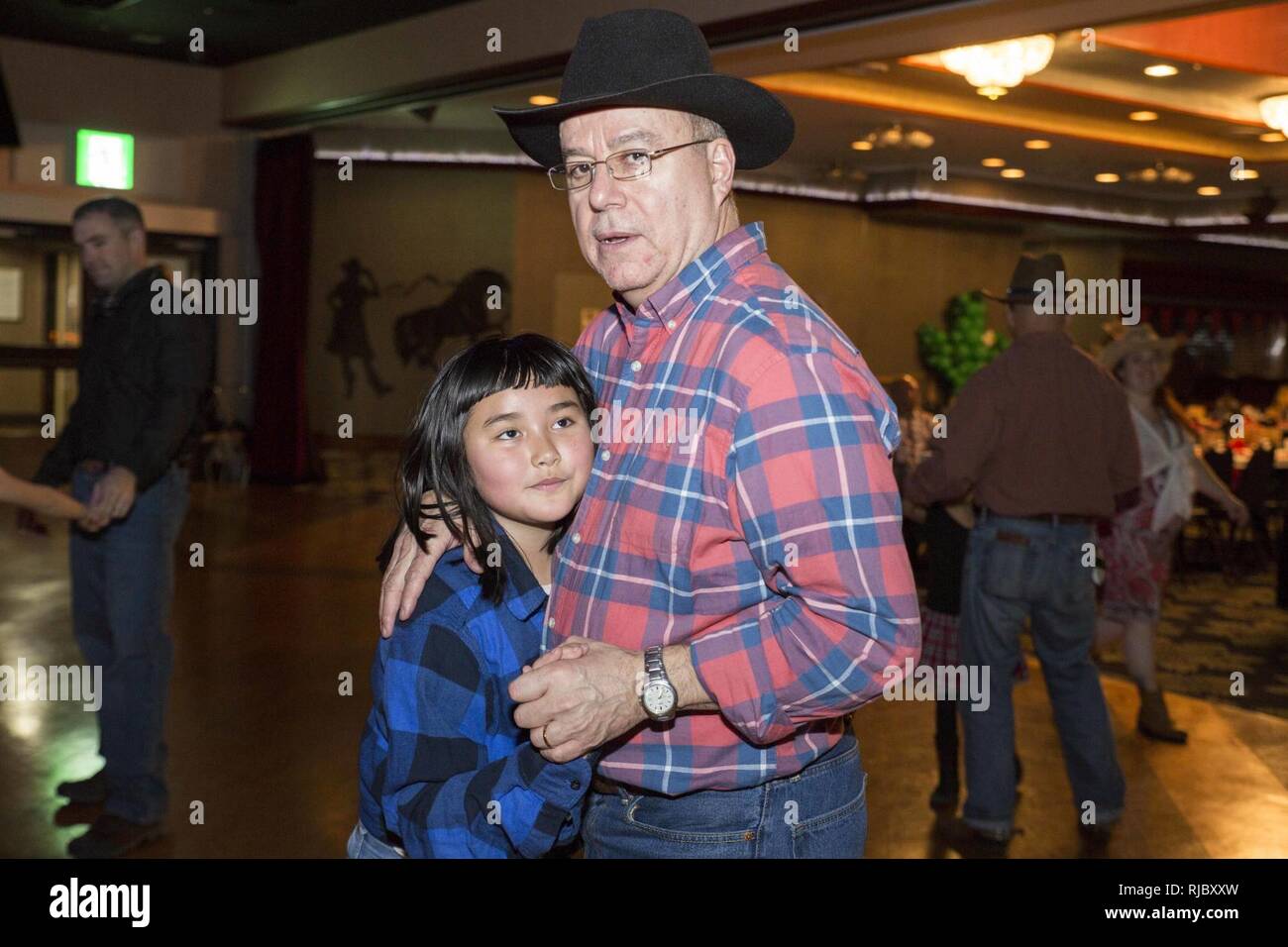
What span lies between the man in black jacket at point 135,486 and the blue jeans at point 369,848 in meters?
2.00

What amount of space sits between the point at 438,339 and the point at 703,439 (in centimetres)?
1257

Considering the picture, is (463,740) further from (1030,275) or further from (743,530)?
(1030,275)

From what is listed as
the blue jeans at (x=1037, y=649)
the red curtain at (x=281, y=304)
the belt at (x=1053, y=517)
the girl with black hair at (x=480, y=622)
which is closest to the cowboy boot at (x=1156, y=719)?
the blue jeans at (x=1037, y=649)

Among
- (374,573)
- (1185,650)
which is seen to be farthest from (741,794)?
(374,573)

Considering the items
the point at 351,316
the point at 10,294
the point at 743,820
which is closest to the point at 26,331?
the point at 10,294

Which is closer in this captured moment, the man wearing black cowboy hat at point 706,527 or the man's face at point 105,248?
the man wearing black cowboy hat at point 706,527

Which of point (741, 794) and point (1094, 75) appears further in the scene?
point (1094, 75)

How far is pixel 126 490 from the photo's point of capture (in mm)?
3439

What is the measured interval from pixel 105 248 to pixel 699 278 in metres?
2.63

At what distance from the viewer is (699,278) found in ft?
5.31

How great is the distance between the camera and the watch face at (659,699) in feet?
4.73

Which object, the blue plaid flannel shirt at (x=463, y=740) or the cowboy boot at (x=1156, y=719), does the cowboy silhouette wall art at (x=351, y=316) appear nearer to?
the cowboy boot at (x=1156, y=719)

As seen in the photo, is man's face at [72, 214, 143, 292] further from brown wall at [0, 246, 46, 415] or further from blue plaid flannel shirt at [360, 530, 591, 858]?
brown wall at [0, 246, 46, 415]
